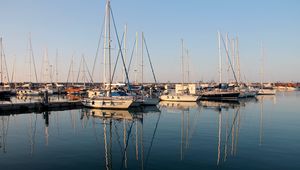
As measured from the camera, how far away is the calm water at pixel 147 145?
14.7 meters

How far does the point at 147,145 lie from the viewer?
19.1 meters

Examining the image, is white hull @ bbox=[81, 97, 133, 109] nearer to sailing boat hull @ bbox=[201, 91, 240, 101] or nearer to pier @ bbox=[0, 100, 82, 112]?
pier @ bbox=[0, 100, 82, 112]

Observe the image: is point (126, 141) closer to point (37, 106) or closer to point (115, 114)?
point (115, 114)

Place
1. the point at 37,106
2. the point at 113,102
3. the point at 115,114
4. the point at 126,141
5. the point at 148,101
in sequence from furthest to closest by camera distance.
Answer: the point at 148,101 < the point at 113,102 < the point at 37,106 < the point at 115,114 < the point at 126,141

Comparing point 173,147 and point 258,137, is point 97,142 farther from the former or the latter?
point 258,137

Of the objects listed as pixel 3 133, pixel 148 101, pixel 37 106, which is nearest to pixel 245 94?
pixel 148 101

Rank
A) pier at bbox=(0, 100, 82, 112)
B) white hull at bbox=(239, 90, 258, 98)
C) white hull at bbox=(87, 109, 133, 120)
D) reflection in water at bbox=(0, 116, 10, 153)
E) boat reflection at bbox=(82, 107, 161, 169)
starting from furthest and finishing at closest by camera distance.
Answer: white hull at bbox=(239, 90, 258, 98)
pier at bbox=(0, 100, 82, 112)
white hull at bbox=(87, 109, 133, 120)
reflection in water at bbox=(0, 116, 10, 153)
boat reflection at bbox=(82, 107, 161, 169)

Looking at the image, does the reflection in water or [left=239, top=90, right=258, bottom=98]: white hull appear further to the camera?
[left=239, top=90, right=258, bottom=98]: white hull

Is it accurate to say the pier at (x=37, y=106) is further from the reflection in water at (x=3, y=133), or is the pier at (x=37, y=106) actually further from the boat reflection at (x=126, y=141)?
the boat reflection at (x=126, y=141)

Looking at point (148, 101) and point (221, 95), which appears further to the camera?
point (221, 95)

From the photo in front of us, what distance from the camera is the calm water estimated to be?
48.2 feet

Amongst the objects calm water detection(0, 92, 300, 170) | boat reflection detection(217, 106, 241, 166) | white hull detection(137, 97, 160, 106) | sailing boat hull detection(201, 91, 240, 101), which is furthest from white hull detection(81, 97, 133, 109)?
sailing boat hull detection(201, 91, 240, 101)

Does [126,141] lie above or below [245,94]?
below

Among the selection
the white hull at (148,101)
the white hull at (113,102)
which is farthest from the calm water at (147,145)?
the white hull at (148,101)
